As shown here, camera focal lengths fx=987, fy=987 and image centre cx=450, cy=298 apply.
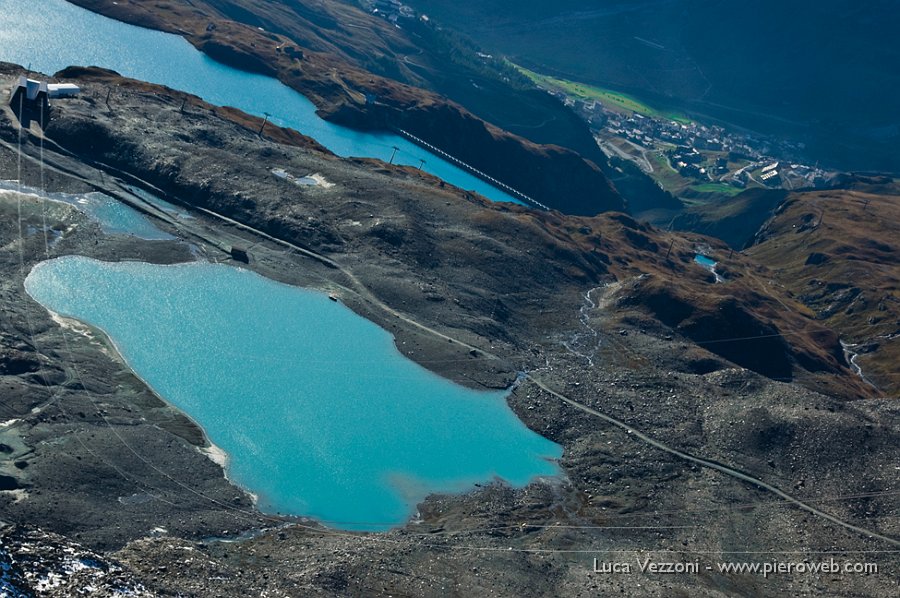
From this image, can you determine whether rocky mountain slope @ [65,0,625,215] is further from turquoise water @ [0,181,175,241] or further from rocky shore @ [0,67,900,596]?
turquoise water @ [0,181,175,241]

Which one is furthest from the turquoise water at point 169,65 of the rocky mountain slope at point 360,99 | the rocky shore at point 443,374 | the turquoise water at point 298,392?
the turquoise water at point 298,392

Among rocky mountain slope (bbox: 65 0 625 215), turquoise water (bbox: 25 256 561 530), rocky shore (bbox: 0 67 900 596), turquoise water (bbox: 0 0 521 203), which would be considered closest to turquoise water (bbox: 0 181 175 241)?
rocky shore (bbox: 0 67 900 596)

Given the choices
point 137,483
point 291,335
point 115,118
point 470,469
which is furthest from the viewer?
point 115,118

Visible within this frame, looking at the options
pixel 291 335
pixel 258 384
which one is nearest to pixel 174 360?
pixel 258 384

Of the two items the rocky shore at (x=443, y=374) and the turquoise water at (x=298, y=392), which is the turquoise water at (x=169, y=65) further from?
the turquoise water at (x=298, y=392)

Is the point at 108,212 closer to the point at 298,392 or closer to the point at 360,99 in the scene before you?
the point at 298,392

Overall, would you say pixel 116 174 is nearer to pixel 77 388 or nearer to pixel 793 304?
pixel 77 388
